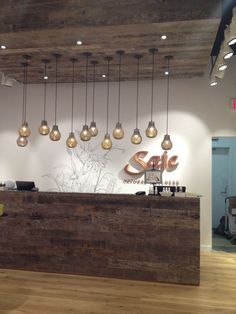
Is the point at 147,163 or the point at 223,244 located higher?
the point at 147,163

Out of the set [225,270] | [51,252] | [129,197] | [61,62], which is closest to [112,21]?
[61,62]

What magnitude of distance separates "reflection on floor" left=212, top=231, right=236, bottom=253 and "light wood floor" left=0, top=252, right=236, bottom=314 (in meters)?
1.70

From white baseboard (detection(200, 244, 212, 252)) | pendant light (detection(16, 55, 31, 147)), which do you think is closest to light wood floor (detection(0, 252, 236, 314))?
white baseboard (detection(200, 244, 212, 252))

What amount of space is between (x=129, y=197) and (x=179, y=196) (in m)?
0.75

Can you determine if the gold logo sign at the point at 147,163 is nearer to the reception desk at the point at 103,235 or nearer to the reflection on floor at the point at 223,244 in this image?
the reflection on floor at the point at 223,244

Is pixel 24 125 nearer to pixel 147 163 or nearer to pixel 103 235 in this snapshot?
pixel 103 235

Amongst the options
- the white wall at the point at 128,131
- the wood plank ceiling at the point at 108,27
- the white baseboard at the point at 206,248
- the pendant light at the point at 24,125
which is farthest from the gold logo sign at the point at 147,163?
the pendant light at the point at 24,125

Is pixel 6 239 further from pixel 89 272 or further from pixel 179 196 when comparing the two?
pixel 179 196

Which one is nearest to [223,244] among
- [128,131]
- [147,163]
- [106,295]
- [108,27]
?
[147,163]

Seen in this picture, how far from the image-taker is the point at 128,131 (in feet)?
22.1

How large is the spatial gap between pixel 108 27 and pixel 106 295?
361 cm

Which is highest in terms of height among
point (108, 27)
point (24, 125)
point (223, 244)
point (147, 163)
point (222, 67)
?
point (108, 27)

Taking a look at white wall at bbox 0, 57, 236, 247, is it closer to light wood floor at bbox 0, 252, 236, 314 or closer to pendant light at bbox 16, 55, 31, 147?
pendant light at bbox 16, 55, 31, 147

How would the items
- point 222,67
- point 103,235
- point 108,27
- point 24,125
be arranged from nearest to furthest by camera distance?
1. point 108,27
2. point 103,235
3. point 222,67
4. point 24,125
